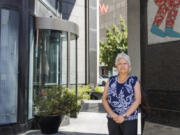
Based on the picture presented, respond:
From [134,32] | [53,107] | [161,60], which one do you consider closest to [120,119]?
[161,60]

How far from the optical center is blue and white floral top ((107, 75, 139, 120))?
287 centimetres

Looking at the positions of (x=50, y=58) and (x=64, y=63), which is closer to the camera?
(x=50, y=58)

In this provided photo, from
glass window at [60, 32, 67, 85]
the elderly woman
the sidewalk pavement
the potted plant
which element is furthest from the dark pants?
glass window at [60, 32, 67, 85]

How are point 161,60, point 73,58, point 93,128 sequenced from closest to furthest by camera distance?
1. point 161,60
2. point 93,128
3. point 73,58

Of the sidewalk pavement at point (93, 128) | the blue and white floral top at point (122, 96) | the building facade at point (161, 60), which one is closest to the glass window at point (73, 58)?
the sidewalk pavement at point (93, 128)

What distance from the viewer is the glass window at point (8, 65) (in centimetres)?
675

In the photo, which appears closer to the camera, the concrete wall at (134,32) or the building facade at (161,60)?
the building facade at (161,60)

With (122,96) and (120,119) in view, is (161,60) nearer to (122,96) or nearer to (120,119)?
(122,96)

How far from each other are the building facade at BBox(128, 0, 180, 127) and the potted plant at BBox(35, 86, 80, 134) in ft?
9.08

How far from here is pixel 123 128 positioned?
2900mm

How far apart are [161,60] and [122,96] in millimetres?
1825

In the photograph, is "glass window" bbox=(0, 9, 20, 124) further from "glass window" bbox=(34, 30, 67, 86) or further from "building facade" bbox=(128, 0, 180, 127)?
"building facade" bbox=(128, 0, 180, 127)

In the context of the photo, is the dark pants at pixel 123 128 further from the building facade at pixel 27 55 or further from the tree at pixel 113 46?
the tree at pixel 113 46

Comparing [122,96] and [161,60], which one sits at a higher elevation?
[161,60]
